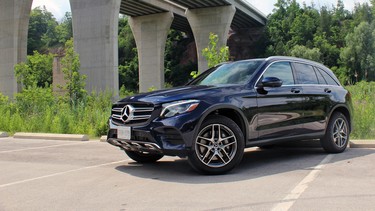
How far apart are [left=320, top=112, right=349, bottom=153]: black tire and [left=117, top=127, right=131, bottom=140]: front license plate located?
3.63 metres

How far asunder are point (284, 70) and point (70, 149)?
16.4ft

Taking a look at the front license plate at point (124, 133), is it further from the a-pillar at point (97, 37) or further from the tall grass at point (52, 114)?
the a-pillar at point (97, 37)

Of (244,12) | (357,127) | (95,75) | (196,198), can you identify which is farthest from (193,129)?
(244,12)

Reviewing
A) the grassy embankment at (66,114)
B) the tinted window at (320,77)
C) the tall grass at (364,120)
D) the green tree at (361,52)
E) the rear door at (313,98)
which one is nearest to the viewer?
the rear door at (313,98)

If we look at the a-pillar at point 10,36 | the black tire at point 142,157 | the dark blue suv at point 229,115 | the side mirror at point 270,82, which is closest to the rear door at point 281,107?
the dark blue suv at point 229,115

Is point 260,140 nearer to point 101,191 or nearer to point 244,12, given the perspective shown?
point 101,191

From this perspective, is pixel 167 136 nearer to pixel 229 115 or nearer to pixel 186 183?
pixel 186 183

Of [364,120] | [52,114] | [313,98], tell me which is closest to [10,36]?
[52,114]

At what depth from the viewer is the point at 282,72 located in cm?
705

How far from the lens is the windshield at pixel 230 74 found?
661 centimetres

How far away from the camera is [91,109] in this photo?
14727mm

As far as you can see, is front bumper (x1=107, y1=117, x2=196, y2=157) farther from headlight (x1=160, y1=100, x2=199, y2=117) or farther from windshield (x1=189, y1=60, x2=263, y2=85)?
windshield (x1=189, y1=60, x2=263, y2=85)

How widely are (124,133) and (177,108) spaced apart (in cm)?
92

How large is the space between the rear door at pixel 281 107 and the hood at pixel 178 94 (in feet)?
2.45
